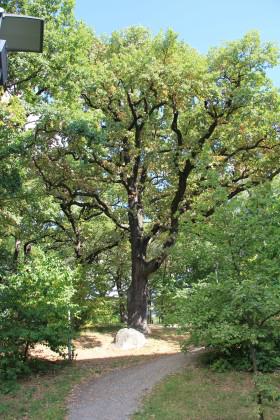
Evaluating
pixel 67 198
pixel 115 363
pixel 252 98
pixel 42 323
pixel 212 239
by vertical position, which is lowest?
pixel 115 363

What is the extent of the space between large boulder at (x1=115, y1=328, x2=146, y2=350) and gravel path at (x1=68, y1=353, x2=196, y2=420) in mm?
2675

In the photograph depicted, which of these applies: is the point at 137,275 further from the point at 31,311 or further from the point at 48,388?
the point at 48,388

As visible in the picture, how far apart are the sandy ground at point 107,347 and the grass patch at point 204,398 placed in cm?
464

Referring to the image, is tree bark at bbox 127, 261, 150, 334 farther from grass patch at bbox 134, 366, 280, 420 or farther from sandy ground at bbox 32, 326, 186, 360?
grass patch at bbox 134, 366, 280, 420

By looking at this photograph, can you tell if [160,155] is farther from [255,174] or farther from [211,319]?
[211,319]

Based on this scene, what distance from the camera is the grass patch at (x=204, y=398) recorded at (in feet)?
26.0

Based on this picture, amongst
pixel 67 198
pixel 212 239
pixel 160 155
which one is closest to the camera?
pixel 212 239

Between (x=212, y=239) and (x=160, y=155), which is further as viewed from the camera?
(x=160, y=155)

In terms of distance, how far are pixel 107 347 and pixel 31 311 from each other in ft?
18.7

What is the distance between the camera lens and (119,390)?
33.3 ft

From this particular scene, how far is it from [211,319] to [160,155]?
1061 cm

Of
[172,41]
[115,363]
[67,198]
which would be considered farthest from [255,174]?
[115,363]

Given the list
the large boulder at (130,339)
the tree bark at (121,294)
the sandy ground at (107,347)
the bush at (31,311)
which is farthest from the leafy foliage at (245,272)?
the tree bark at (121,294)

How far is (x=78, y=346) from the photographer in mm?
16016
